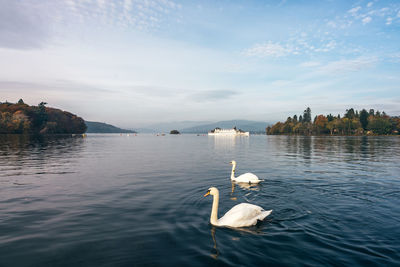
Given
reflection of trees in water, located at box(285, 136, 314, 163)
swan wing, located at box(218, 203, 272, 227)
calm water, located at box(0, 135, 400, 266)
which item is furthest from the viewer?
reflection of trees in water, located at box(285, 136, 314, 163)

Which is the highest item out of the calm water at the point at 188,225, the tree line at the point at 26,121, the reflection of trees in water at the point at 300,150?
the tree line at the point at 26,121

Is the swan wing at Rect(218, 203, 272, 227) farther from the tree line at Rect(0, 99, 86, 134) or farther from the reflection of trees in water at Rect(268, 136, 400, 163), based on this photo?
the tree line at Rect(0, 99, 86, 134)

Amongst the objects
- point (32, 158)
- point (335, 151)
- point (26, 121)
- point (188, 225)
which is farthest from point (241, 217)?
point (26, 121)

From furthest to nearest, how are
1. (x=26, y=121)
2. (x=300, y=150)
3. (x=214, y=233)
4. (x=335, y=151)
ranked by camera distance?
(x=26, y=121)
(x=300, y=150)
(x=335, y=151)
(x=214, y=233)

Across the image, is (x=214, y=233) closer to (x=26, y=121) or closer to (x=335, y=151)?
(x=335, y=151)

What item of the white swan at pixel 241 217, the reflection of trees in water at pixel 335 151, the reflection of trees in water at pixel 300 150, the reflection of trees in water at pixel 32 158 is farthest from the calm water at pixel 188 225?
the reflection of trees in water at pixel 300 150

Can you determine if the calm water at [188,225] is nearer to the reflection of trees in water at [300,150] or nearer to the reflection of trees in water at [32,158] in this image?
the reflection of trees in water at [32,158]

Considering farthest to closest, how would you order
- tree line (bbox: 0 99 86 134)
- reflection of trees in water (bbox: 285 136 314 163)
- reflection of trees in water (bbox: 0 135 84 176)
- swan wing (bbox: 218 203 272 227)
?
tree line (bbox: 0 99 86 134) → reflection of trees in water (bbox: 285 136 314 163) → reflection of trees in water (bbox: 0 135 84 176) → swan wing (bbox: 218 203 272 227)

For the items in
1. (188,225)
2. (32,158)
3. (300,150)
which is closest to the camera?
(188,225)

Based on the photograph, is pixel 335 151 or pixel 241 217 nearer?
pixel 241 217

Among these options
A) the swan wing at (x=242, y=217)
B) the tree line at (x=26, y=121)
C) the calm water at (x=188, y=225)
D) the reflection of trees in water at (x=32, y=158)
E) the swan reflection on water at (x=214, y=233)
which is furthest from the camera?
the tree line at (x=26, y=121)

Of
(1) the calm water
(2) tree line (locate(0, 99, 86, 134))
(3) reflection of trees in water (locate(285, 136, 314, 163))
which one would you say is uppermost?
(2) tree line (locate(0, 99, 86, 134))

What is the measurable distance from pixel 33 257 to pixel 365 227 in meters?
11.7

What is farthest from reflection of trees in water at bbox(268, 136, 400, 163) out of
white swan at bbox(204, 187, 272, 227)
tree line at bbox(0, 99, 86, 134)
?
tree line at bbox(0, 99, 86, 134)
